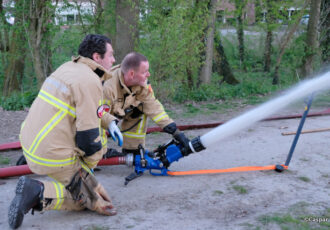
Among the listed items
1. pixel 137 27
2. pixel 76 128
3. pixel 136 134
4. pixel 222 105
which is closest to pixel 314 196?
pixel 136 134

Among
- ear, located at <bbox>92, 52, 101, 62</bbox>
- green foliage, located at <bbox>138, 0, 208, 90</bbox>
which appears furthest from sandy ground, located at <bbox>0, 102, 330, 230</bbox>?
green foliage, located at <bbox>138, 0, 208, 90</bbox>

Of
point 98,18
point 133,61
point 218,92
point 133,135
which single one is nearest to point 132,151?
point 133,135

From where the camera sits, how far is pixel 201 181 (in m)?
3.88

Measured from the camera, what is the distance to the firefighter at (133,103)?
151 inches

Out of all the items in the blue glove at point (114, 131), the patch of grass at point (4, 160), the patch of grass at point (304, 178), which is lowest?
the patch of grass at point (4, 160)

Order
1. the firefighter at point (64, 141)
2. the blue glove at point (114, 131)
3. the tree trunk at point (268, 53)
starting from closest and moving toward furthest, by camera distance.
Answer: the firefighter at point (64, 141)
the blue glove at point (114, 131)
the tree trunk at point (268, 53)

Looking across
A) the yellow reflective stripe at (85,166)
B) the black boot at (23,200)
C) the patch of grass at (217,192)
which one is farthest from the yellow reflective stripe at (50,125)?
the patch of grass at (217,192)

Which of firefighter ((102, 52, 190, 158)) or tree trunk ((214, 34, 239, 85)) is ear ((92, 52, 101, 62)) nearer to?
firefighter ((102, 52, 190, 158))

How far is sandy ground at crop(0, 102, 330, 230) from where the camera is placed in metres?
2.97

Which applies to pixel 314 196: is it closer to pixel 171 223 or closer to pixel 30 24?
pixel 171 223

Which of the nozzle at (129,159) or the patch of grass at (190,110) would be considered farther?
the patch of grass at (190,110)

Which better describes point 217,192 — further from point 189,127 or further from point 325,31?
point 325,31

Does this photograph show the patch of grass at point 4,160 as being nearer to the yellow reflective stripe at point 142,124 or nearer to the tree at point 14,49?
the yellow reflective stripe at point 142,124

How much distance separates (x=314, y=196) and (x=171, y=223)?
1572 millimetres
